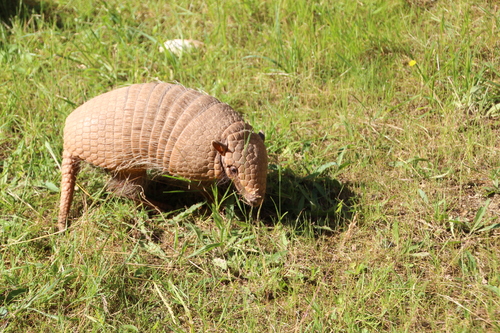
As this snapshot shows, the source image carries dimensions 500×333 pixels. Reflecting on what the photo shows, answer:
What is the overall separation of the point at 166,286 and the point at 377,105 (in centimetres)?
239

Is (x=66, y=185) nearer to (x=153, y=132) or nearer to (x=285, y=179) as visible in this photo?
(x=153, y=132)

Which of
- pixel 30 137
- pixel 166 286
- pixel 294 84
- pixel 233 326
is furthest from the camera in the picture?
pixel 294 84

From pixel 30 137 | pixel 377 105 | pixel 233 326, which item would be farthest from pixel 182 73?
pixel 233 326

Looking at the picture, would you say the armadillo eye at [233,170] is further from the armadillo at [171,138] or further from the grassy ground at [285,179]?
the grassy ground at [285,179]

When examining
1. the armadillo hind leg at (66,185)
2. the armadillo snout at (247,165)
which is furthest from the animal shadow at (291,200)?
the armadillo hind leg at (66,185)

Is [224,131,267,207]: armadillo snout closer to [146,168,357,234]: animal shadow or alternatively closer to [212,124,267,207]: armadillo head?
[212,124,267,207]: armadillo head

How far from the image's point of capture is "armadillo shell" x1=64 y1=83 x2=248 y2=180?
3.54 meters

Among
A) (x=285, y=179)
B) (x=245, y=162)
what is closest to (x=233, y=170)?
(x=245, y=162)

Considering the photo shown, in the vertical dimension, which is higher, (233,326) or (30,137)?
(30,137)

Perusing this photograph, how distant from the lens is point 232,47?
209 inches

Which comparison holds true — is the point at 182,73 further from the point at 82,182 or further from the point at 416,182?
the point at 416,182

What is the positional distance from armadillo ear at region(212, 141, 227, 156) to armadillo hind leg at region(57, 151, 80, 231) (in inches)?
40.9

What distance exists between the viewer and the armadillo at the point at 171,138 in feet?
11.6

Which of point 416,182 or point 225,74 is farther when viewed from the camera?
point 225,74
